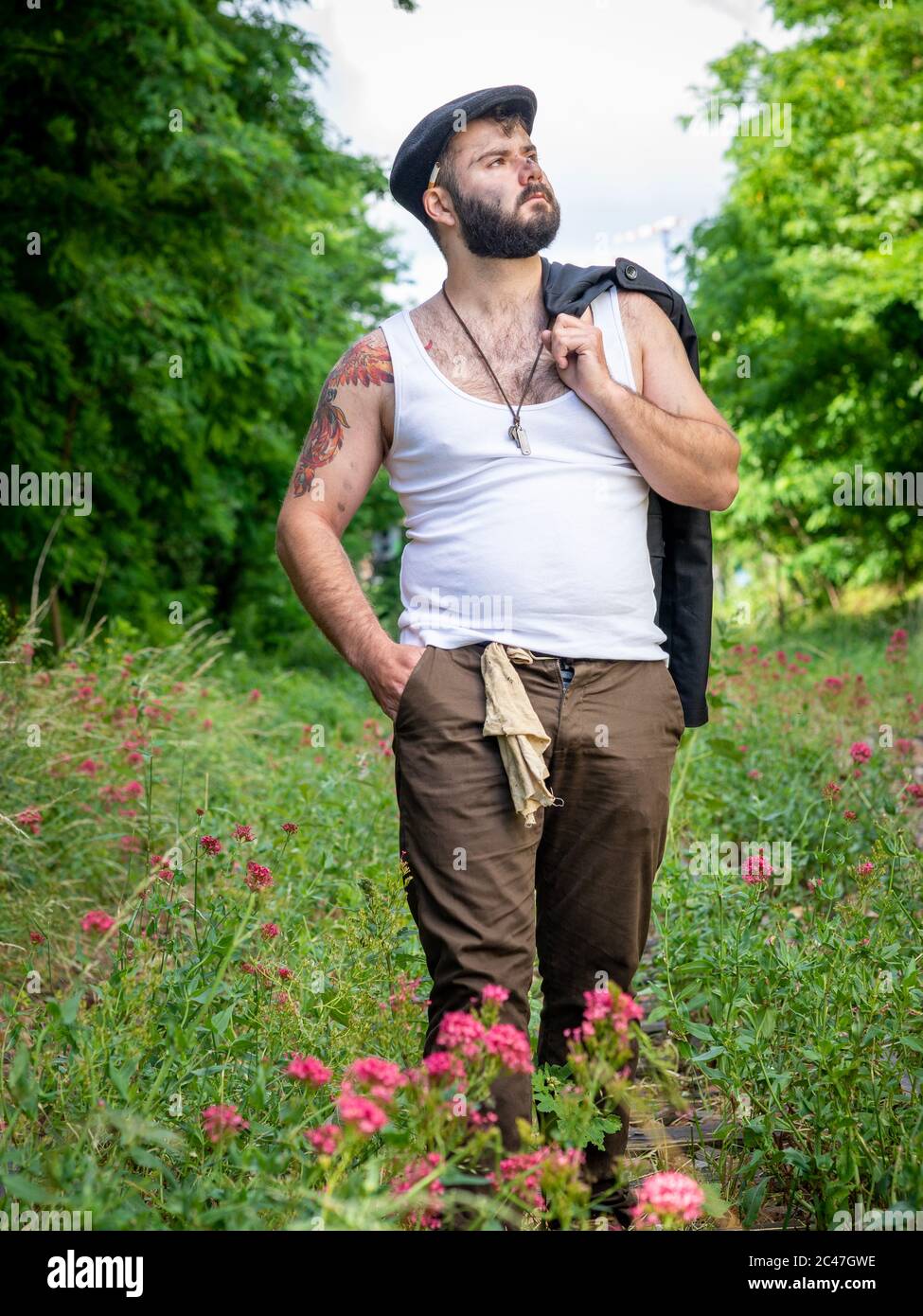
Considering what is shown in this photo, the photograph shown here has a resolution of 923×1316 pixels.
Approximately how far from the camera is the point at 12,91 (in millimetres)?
8430

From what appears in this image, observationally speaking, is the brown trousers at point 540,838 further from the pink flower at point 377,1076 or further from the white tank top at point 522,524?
the pink flower at point 377,1076

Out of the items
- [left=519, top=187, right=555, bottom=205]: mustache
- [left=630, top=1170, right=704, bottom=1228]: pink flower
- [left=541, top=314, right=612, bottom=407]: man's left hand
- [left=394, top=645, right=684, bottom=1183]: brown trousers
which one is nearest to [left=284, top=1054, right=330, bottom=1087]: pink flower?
[left=630, top=1170, right=704, bottom=1228]: pink flower

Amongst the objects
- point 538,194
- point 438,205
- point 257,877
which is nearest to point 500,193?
point 538,194

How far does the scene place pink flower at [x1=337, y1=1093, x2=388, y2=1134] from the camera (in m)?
1.66

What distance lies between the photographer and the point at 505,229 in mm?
3104

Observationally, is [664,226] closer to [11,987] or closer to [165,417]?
[165,417]

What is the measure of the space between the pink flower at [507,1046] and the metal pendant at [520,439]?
147 centimetres

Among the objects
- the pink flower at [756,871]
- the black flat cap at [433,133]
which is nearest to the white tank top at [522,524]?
the black flat cap at [433,133]

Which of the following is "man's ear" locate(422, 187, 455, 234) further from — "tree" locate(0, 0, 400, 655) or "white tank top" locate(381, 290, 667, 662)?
"tree" locate(0, 0, 400, 655)

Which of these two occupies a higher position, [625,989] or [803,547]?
[803,547]

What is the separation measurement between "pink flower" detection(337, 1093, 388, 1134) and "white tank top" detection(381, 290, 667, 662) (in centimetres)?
138

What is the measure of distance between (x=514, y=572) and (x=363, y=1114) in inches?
59.0

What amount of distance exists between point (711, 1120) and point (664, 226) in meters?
27.1
